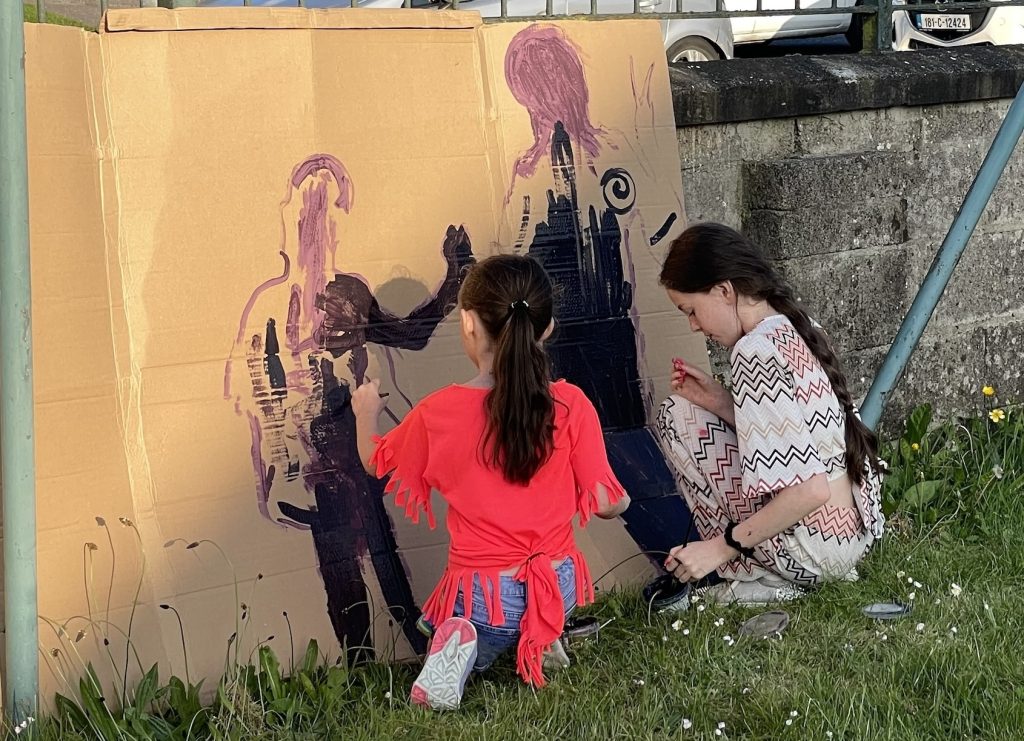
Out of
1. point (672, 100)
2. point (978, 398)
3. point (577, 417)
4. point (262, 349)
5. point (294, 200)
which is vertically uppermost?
point (672, 100)

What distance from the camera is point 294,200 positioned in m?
Answer: 2.78

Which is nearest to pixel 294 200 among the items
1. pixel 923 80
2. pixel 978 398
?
pixel 923 80

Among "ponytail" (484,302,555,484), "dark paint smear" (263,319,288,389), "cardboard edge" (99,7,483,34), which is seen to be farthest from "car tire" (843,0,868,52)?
"dark paint smear" (263,319,288,389)

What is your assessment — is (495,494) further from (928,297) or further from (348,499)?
(928,297)

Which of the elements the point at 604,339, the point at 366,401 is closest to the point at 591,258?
the point at 604,339

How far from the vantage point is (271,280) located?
275 centimetres

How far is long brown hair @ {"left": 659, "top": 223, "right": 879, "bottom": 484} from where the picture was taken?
2920 mm

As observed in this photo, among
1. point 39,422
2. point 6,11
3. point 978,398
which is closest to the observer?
point 6,11

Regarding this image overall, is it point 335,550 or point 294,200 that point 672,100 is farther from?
point 335,550

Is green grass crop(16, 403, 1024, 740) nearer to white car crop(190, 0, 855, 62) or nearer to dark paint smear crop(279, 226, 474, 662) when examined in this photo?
dark paint smear crop(279, 226, 474, 662)

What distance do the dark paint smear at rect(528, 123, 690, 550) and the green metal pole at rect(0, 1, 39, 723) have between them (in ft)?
4.30

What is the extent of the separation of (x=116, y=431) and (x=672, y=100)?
1.78 metres

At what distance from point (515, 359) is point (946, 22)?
11.8ft

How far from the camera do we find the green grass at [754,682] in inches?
98.0
